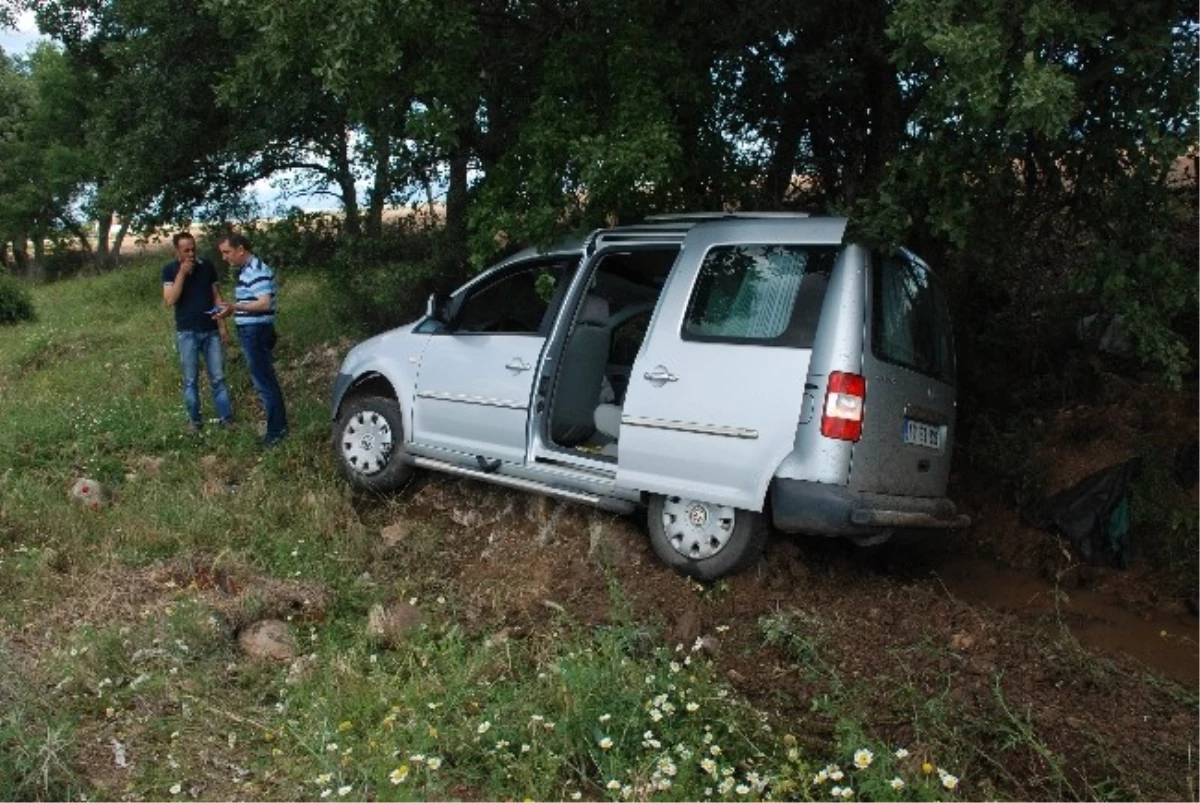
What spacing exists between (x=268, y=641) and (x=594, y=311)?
2657 mm

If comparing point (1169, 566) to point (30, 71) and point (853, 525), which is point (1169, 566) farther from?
point (30, 71)

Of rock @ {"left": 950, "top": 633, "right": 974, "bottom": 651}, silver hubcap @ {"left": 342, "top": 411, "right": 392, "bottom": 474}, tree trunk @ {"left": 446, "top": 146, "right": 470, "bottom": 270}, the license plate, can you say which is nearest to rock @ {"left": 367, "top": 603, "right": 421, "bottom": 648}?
silver hubcap @ {"left": 342, "top": 411, "right": 392, "bottom": 474}

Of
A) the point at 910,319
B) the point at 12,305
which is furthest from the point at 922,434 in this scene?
the point at 12,305

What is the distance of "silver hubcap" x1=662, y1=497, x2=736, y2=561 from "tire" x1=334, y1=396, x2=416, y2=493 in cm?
214

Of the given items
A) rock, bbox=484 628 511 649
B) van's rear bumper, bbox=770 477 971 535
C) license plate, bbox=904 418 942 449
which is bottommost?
rock, bbox=484 628 511 649

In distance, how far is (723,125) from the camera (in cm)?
760

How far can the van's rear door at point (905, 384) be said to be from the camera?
5000 millimetres

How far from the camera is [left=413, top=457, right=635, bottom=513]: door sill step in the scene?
18.7 ft

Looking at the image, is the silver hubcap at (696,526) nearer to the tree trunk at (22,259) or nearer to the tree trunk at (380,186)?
the tree trunk at (380,186)

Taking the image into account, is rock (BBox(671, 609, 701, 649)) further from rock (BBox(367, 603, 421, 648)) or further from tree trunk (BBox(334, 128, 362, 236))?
tree trunk (BBox(334, 128, 362, 236))

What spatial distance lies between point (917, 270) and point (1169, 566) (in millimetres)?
2433

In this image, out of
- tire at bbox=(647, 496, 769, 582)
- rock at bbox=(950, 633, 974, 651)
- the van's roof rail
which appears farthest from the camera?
the van's roof rail

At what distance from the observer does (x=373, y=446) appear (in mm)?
6926

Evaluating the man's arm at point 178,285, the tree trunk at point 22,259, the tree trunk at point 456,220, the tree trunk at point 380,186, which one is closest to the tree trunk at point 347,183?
the tree trunk at point 380,186
